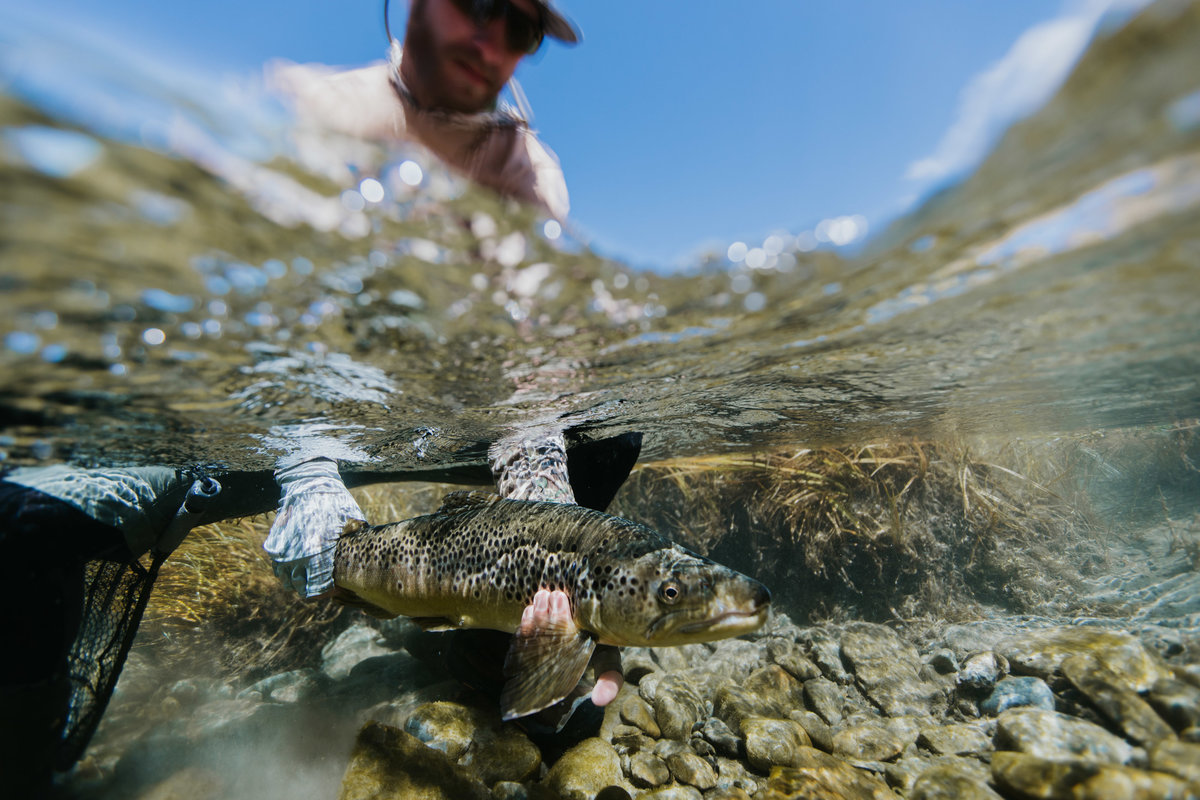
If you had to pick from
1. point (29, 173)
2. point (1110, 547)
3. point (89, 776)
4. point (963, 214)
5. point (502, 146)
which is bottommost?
point (1110, 547)

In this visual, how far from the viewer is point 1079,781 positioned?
278cm

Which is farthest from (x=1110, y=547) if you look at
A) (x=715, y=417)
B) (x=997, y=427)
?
(x=715, y=417)

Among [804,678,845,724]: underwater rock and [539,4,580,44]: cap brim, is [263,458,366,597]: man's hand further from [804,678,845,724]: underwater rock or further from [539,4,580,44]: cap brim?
[804,678,845,724]: underwater rock

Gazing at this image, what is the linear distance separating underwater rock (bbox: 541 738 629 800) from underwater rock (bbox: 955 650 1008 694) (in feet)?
13.1

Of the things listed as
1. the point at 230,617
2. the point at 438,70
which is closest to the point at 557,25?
the point at 438,70

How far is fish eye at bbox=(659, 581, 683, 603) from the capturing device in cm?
238

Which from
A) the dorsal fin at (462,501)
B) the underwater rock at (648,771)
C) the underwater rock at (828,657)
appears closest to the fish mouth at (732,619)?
the dorsal fin at (462,501)

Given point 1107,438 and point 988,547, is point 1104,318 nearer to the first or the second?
point 988,547

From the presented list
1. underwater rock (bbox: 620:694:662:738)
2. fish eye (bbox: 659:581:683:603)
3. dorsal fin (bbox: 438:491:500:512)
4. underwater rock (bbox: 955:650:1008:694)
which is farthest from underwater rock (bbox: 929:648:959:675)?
dorsal fin (bbox: 438:491:500:512)

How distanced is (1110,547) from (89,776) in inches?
614

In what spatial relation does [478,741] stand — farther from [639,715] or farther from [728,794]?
[728,794]

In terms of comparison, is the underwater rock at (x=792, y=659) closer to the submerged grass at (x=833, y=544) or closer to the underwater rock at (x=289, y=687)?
the submerged grass at (x=833, y=544)

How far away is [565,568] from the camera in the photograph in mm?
2756

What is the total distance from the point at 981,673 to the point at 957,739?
116cm
